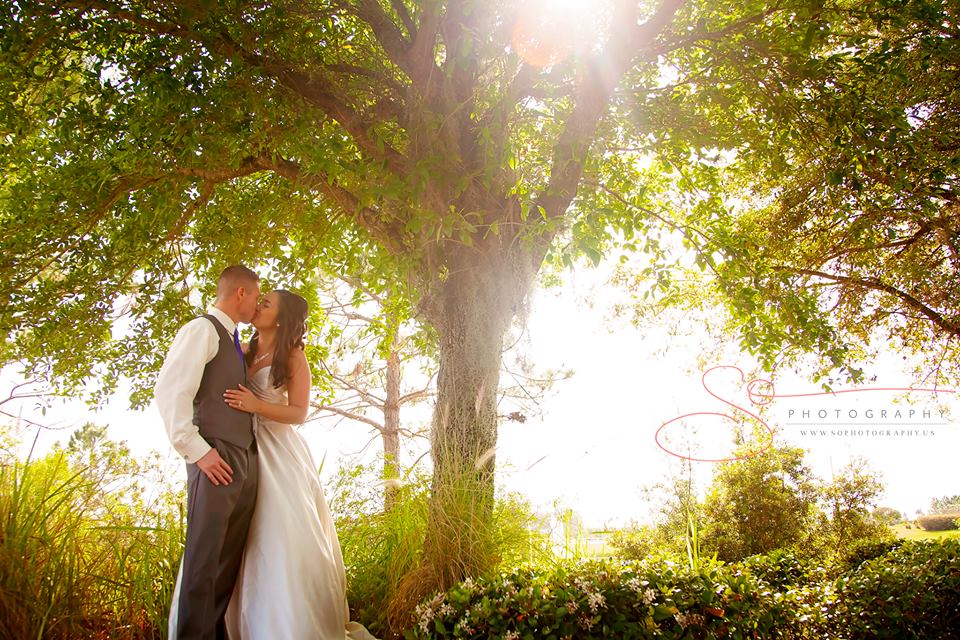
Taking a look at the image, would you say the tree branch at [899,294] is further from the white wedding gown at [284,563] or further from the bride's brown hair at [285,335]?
the white wedding gown at [284,563]

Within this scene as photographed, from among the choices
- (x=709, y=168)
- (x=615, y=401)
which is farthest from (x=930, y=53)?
(x=615, y=401)

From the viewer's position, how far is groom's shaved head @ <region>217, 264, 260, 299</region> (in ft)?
12.2

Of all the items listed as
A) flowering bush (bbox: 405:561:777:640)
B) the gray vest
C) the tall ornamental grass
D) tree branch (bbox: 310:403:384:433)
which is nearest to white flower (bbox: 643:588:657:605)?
flowering bush (bbox: 405:561:777:640)

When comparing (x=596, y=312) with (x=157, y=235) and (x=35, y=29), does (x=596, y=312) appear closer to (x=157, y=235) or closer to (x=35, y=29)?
(x=157, y=235)

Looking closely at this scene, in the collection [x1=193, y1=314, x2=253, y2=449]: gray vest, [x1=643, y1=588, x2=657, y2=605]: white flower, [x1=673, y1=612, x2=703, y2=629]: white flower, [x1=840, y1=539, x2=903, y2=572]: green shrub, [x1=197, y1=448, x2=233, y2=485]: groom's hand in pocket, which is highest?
[x1=193, y1=314, x2=253, y2=449]: gray vest

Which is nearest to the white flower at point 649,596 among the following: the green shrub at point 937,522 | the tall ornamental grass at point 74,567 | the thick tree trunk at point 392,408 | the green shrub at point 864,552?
the tall ornamental grass at point 74,567

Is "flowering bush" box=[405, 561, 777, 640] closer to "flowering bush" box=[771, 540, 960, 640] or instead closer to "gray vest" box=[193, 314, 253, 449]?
"flowering bush" box=[771, 540, 960, 640]

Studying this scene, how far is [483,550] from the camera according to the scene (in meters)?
4.10

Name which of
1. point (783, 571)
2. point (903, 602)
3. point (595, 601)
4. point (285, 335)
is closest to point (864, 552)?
point (783, 571)

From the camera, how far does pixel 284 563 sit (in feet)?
11.4

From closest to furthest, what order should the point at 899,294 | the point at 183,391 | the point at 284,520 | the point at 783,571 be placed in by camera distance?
the point at 183,391 < the point at 284,520 < the point at 783,571 < the point at 899,294

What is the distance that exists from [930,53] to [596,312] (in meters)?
6.73

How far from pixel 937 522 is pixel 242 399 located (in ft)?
53.5

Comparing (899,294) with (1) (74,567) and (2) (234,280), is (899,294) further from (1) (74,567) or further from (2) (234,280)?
(1) (74,567)
